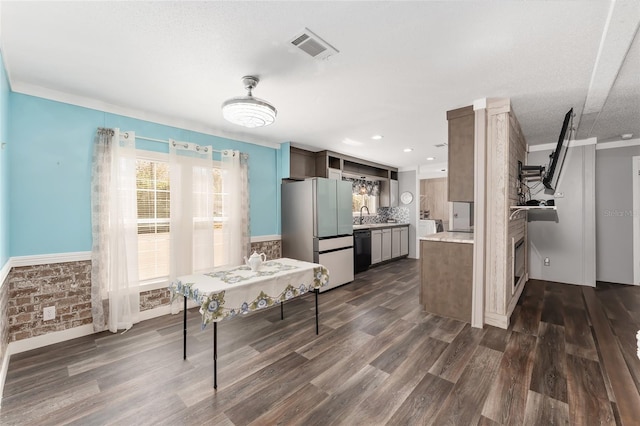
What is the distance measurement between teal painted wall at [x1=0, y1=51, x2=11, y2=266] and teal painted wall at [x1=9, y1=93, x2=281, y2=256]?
0.15m

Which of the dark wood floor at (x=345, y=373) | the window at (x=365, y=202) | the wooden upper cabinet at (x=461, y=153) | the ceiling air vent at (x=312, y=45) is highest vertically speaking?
the ceiling air vent at (x=312, y=45)

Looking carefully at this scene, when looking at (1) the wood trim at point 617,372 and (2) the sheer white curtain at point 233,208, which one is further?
(2) the sheer white curtain at point 233,208

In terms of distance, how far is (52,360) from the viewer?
2381 millimetres

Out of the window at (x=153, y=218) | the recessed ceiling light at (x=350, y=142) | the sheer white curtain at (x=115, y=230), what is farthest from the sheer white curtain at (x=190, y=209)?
the recessed ceiling light at (x=350, y=142)

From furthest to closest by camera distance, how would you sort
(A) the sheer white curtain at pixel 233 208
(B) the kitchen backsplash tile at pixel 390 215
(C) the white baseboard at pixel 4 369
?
(B) the kitchen backsplash tile at pixel 390 215 < (A) the sheer white curtain at pixel 233 208 < (C) the white baseboard at pixel 4 369

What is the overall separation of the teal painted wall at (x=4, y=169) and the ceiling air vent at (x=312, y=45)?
7.26 ft

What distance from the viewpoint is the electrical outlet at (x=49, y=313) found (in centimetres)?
262

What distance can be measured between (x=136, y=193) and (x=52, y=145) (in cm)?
82

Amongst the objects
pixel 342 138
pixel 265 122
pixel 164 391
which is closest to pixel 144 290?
pixel 164 391

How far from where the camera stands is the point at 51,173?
8.79ft

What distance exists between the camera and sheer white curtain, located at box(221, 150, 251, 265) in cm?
396

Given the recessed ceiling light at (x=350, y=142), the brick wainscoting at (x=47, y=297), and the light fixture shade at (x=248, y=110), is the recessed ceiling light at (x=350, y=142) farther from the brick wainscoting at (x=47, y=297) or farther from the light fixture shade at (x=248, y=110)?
the brick wainscoting at (x=47, y=297)

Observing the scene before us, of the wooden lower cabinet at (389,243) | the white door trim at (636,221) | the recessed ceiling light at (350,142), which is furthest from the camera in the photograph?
the wooden lower cabinet at (389,243)

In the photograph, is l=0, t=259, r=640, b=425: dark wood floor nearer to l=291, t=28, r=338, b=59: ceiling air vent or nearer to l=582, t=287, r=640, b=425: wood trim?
l=582, t=287, r=640, b=425: wood trim
